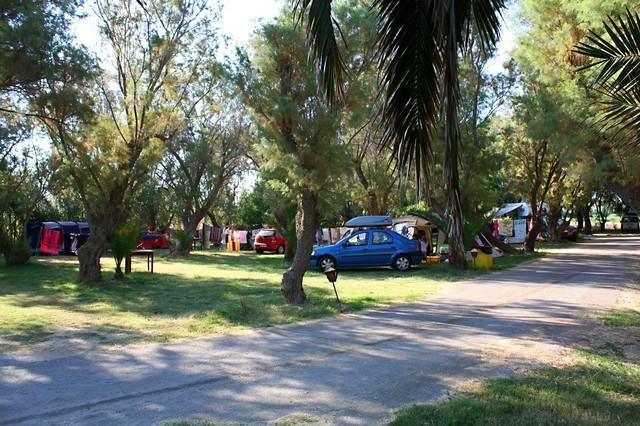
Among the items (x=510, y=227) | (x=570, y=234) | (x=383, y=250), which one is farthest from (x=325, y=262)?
(x=570, y=234)

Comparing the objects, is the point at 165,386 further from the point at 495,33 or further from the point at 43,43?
the point at 43,43

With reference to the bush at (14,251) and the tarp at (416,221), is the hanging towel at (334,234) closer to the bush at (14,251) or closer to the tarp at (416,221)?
the tarp at (416,221)

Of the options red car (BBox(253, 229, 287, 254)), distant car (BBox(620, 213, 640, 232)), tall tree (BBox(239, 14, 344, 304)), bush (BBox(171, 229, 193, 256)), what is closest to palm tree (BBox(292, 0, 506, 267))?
tall tree (BBox(239, 14, 344, 304))

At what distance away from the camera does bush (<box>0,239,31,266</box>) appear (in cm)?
2240

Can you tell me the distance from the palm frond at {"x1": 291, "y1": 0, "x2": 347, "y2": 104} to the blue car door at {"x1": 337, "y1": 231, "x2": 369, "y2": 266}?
1661 cm

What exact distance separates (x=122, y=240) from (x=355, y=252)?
8319 millimetres

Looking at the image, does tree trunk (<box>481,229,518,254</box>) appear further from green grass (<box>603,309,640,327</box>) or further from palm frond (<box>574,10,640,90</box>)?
palm frond (<box>574,10,640,90</box>)

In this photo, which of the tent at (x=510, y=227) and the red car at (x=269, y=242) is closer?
the red car at (x=269, y=242)

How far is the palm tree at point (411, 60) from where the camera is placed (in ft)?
Result: 11.4

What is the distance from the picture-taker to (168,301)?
12.5m

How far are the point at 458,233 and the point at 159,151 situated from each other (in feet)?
53.7

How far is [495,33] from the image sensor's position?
3.61 metres

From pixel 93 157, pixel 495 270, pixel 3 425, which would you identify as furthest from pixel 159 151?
pixel 3 425

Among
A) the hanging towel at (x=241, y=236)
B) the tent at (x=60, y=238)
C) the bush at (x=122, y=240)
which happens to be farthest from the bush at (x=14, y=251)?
the hanging towel at (x=241, y=236)
